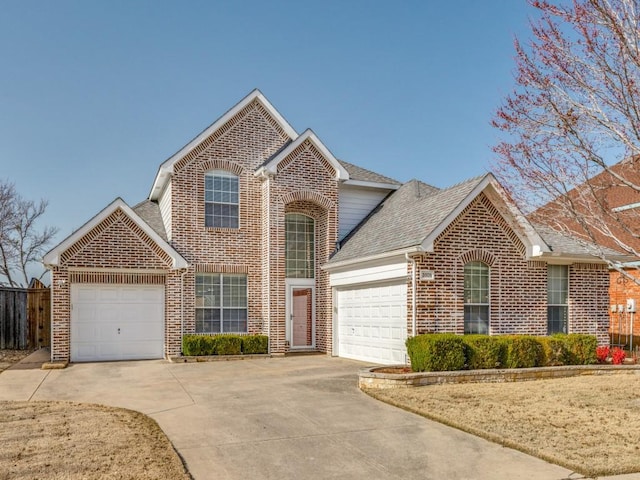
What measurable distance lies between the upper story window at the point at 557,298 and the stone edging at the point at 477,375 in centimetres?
262

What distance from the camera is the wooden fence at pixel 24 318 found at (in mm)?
21031

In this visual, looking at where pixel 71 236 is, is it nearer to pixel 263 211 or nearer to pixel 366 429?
pixel 263 211

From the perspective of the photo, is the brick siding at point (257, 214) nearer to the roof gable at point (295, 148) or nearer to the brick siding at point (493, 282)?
the roof gable at point (295, 148)

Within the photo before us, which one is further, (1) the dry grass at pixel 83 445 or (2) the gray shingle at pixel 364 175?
(2) the gray shingle at pixel 364 175

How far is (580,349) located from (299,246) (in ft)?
31.4

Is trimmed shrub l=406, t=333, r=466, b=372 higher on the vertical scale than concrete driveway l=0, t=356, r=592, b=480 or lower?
higher

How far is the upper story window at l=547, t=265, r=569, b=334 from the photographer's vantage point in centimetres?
1644

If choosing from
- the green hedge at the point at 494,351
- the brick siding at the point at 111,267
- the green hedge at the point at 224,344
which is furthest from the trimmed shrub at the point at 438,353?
the brick siding at the point at 111,267

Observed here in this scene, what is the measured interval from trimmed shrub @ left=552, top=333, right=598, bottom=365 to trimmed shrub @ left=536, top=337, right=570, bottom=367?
107 mm

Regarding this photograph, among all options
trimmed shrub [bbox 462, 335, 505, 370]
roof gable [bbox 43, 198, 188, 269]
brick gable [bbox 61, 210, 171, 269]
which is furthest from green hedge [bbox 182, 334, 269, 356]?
trimmed shrub [bbox 462, 335, 505, 370]

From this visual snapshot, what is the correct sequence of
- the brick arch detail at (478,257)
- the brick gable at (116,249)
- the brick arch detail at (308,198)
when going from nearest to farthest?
the brick arch detail at (478,257)
the brick gable at (116,249)
the brick arch detail at (308,198)

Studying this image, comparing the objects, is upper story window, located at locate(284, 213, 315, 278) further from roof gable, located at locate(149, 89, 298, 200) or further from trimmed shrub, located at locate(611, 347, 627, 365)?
trimmed shrub, located at locate(611, 347, 627, 365)

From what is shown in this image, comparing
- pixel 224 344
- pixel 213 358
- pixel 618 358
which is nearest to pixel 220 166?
pixel 224 344

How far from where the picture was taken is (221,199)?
19125 millimetres
